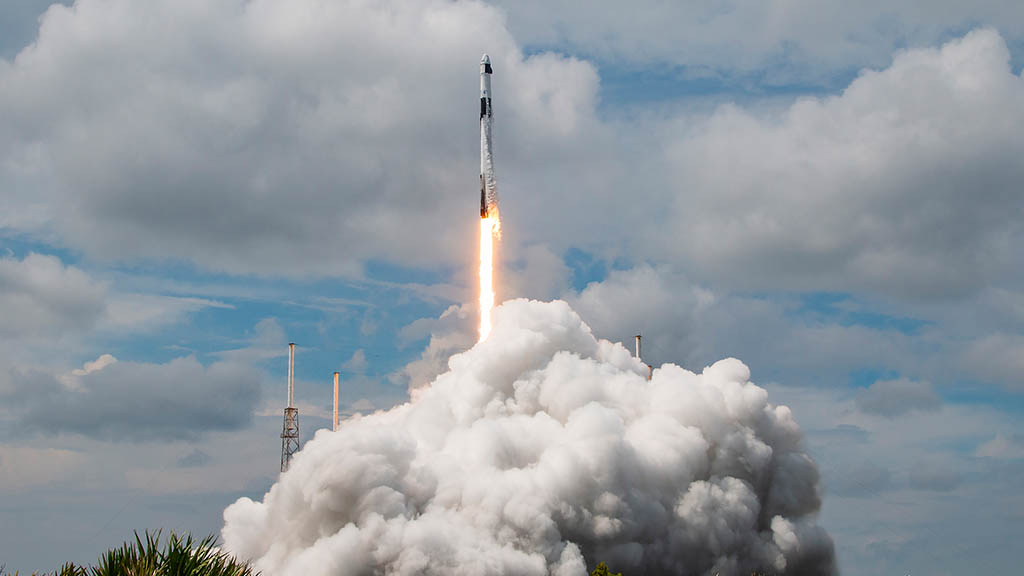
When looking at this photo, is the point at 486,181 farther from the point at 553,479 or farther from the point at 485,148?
the point at 553,479

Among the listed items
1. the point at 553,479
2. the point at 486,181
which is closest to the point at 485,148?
the point at 486,181

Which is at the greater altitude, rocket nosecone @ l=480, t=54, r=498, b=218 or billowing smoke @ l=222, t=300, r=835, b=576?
rocket nosecone @ l=480, t=54, r=498, b=218

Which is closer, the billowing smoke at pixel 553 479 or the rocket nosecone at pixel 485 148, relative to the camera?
the billowing smoke at pixel 553 479

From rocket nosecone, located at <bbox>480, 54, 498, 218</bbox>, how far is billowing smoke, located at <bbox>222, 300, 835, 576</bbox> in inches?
355

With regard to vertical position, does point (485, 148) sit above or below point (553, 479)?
above

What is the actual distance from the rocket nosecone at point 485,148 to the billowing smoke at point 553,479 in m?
9.02

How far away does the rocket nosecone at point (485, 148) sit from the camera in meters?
85.6

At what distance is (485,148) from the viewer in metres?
85.9

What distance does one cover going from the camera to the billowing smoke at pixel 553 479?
73.9 meters

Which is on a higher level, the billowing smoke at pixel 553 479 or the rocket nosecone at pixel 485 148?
the rocket nosecone at pixel 485 148

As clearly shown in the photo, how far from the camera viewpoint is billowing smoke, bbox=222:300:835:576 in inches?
2908

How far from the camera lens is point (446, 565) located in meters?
72.1

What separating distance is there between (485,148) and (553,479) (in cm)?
Result: 2720

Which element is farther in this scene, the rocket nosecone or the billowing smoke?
the rocket nosecone
